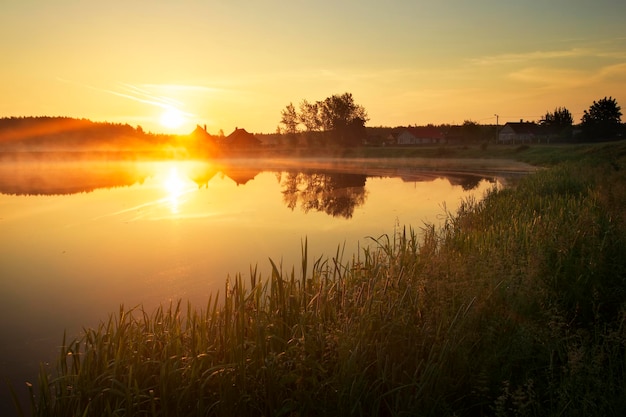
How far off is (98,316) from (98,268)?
3360 millimetres

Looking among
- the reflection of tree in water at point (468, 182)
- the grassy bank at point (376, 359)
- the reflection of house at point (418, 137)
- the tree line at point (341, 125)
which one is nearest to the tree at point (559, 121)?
the tree line at point (341, 125)

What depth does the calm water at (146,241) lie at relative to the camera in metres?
7.99

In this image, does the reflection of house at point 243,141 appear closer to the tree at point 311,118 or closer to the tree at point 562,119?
the tree at point 311,118

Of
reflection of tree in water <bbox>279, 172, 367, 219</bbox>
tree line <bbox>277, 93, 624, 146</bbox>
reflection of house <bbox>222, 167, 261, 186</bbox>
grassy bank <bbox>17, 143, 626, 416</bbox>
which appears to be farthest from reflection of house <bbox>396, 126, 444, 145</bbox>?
grassy bank <bbox>17, 143, 626, 416</bbox>

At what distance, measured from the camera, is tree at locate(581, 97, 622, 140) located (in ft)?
202

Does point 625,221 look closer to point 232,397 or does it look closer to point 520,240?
point 520,240

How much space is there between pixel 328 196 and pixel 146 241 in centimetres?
1301

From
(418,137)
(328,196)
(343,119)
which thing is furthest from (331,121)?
(328,196)

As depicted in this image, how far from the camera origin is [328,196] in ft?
82.6

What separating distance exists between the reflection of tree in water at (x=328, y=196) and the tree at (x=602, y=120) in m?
46.5

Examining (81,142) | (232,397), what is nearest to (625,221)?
(232,397)

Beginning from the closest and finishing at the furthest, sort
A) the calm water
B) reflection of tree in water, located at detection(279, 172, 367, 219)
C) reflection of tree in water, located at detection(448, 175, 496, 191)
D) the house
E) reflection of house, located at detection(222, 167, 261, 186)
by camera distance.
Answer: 1. the calm water
2. reflection of tree in water, located at detection(279, 172, 367, 219)
3. reflection of tree in water, located at detection(448, 175, 496, 191)
4. reflection of house, located at detection(222, 167, 261, 186)
5. the house

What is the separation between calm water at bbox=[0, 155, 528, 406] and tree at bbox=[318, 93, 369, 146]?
53.8 metres

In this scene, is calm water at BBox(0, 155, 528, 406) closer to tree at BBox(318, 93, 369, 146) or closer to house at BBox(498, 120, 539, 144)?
tree at BBox(318, 93, 369, 146)
